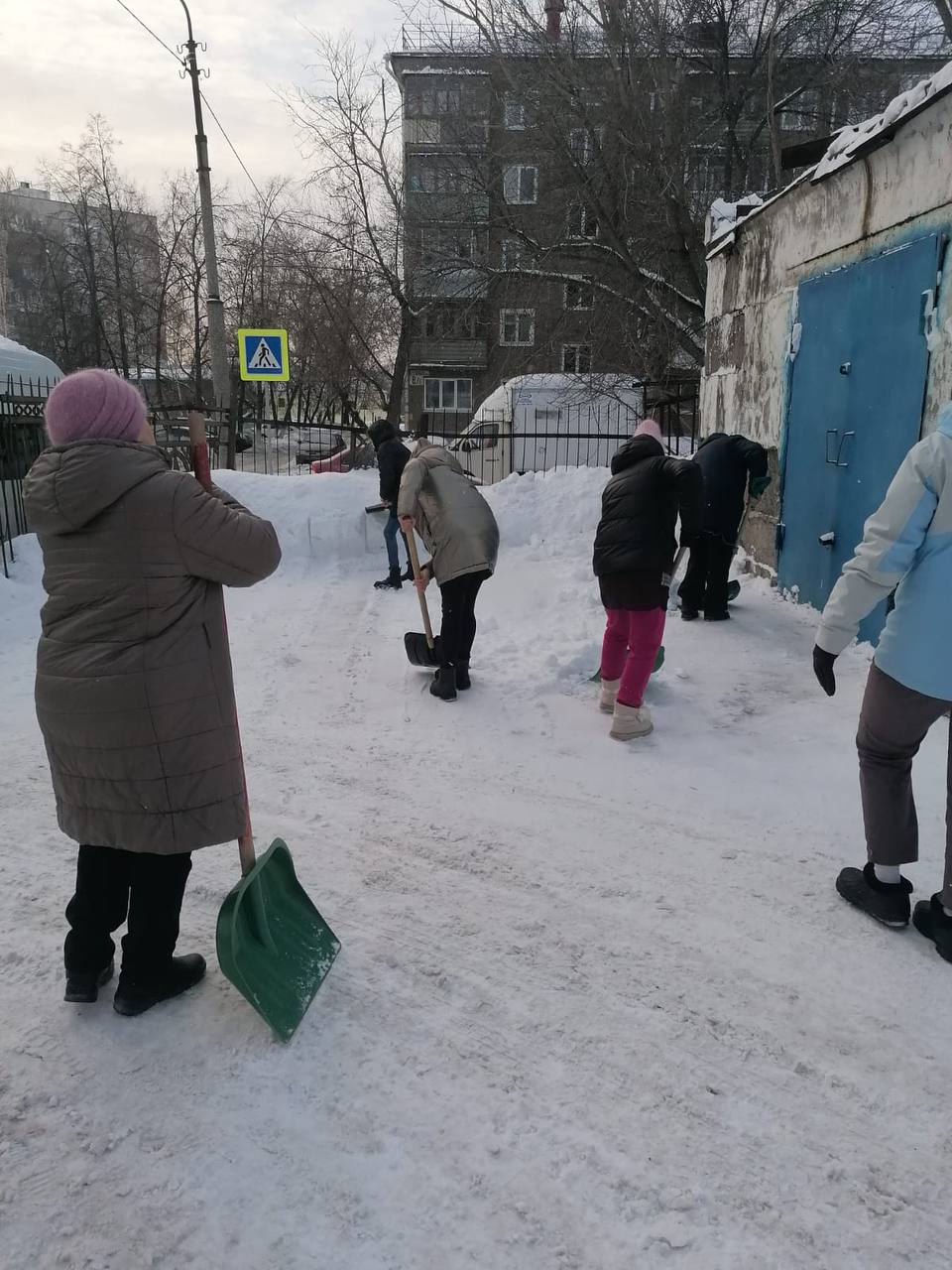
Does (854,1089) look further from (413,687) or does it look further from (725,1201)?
(413,687)

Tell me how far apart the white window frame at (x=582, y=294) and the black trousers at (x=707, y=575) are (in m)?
11.5

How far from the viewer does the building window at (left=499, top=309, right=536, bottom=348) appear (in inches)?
762

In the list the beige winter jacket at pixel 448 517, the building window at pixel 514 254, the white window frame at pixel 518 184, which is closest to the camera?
the beige winter jacket at pixel 448 517

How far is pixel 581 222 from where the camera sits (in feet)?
54.0

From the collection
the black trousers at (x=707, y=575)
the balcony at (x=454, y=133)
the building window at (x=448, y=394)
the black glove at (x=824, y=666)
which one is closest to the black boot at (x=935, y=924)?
the black glove at (x=824, y=666)

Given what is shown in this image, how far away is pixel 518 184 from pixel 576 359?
12.2 ft

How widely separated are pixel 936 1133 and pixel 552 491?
9.12 metres

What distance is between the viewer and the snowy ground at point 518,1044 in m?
1.85

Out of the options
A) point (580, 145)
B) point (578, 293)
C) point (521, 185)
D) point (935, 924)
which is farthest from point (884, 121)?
point (521, 185)

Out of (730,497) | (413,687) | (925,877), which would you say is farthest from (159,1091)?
(730,497)

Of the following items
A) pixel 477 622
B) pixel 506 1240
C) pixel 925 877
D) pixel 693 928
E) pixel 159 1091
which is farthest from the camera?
pixel 477 622

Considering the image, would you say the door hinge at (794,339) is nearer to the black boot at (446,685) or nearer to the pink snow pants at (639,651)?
the pink snow pants at (639,651)

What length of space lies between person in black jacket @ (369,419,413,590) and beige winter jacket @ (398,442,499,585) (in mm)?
3318

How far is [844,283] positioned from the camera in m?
6.20
